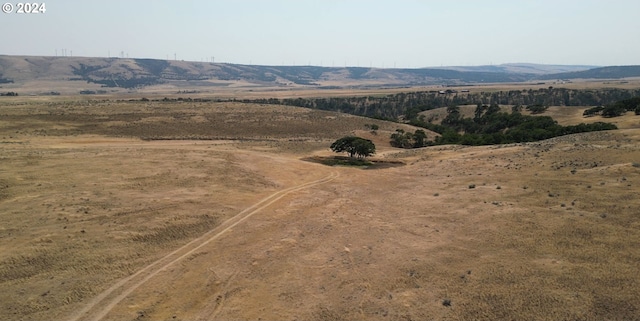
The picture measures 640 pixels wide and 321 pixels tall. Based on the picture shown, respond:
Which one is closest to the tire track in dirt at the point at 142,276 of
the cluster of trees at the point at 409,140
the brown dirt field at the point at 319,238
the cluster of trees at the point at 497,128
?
the brown dirt field at the point at 319,238

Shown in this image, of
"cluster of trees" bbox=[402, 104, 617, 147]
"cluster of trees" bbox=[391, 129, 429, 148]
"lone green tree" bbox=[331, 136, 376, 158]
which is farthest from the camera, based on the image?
"cluster of trees" bbox=[391, 129, 429, 148]

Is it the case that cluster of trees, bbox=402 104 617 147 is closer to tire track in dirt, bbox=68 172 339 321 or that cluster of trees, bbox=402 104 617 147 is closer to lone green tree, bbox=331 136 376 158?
lone green tree, bbox=331 136 376 158

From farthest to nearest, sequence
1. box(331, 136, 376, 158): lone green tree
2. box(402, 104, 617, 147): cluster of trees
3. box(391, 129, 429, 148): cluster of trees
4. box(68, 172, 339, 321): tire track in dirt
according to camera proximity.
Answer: box(391, 129, 429, 148): cluster of trees < box(402, 104, 617, 147): cluster of trees < box(331, 136, 376, 158): lone green tree < box(68, 172, 339, 321): tire track in dirt

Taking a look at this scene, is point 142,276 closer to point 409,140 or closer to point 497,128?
point 409,140

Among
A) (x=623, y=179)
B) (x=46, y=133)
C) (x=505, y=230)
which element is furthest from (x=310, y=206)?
(x=46, y=133)

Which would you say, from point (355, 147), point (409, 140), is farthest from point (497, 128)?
point (355, 147)

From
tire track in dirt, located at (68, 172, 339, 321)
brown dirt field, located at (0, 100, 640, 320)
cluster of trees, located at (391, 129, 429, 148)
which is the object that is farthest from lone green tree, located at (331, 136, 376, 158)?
tire track in dirt, located at (68, 172, 339, 321)
